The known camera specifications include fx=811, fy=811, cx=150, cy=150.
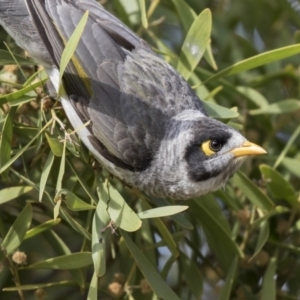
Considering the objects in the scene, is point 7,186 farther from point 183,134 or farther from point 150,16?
point 150,16

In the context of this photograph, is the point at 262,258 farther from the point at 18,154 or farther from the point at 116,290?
the point at 18,154

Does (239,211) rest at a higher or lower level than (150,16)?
lower

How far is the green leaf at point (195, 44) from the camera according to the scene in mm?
2561

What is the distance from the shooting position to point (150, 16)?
3.06 meters

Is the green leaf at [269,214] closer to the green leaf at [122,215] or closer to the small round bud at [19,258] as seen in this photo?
the green leaf at [122,215]

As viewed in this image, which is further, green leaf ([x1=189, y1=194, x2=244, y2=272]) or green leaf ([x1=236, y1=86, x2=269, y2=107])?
green leaf ([x1=236, y1=86, x2=269, y2=107])

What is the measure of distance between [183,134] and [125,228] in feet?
1.83

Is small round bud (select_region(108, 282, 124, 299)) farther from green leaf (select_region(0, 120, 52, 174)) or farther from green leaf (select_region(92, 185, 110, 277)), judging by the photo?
green leaf (select_region(0, 120, 52, 174))

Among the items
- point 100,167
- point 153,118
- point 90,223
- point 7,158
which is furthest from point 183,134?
point 7,158

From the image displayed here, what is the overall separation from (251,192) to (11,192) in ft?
2.51

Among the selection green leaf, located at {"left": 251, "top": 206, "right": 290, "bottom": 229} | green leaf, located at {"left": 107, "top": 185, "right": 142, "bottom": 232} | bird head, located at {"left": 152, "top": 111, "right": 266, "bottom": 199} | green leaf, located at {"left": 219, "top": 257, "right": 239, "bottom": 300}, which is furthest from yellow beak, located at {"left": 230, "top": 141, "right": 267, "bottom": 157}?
green leaf, located at {"left": 107, "top": 185, "right": 142, "bottom": 232}

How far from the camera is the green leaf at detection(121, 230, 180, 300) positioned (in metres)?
2.27

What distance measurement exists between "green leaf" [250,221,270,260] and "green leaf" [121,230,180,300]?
1.13 ft

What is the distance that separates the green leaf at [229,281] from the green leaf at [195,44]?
646 millimetres
